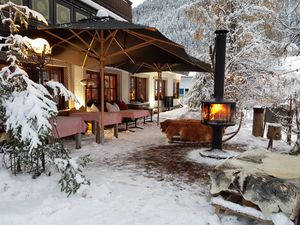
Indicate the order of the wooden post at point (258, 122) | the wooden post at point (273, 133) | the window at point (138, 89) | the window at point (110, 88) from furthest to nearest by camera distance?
1. the window at point (138, 89)
2. the window at point (110, 88)
3. the wooden post at point (258, 122)
4. the wooden post at point (273, 133)

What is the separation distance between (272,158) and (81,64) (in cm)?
573

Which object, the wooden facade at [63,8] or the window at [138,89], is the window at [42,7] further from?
the window at [138,89]

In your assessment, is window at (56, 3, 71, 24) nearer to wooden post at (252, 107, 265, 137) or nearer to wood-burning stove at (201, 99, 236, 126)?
wood-burning stove at (201, 99, 236, 126)

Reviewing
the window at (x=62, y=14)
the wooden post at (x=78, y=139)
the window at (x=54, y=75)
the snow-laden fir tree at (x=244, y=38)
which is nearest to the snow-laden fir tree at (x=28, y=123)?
the wooden post at (x=78, y=139)

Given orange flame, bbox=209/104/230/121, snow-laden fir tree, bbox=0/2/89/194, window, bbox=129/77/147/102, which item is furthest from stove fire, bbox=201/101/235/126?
window, bbox=129/77/147/102

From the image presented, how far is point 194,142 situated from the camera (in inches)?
260

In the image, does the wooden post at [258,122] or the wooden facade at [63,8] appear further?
the wooden post at [258,122]

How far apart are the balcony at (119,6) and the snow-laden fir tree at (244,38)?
9.62 feet

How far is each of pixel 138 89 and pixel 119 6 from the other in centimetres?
414

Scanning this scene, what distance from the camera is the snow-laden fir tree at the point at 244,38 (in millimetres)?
9578

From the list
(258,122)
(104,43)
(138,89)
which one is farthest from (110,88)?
(258,122)

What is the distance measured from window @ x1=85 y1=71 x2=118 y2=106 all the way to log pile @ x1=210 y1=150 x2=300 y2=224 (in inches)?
266

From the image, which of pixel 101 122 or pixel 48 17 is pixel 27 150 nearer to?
pixel 101 122

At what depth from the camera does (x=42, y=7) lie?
7.05 m
